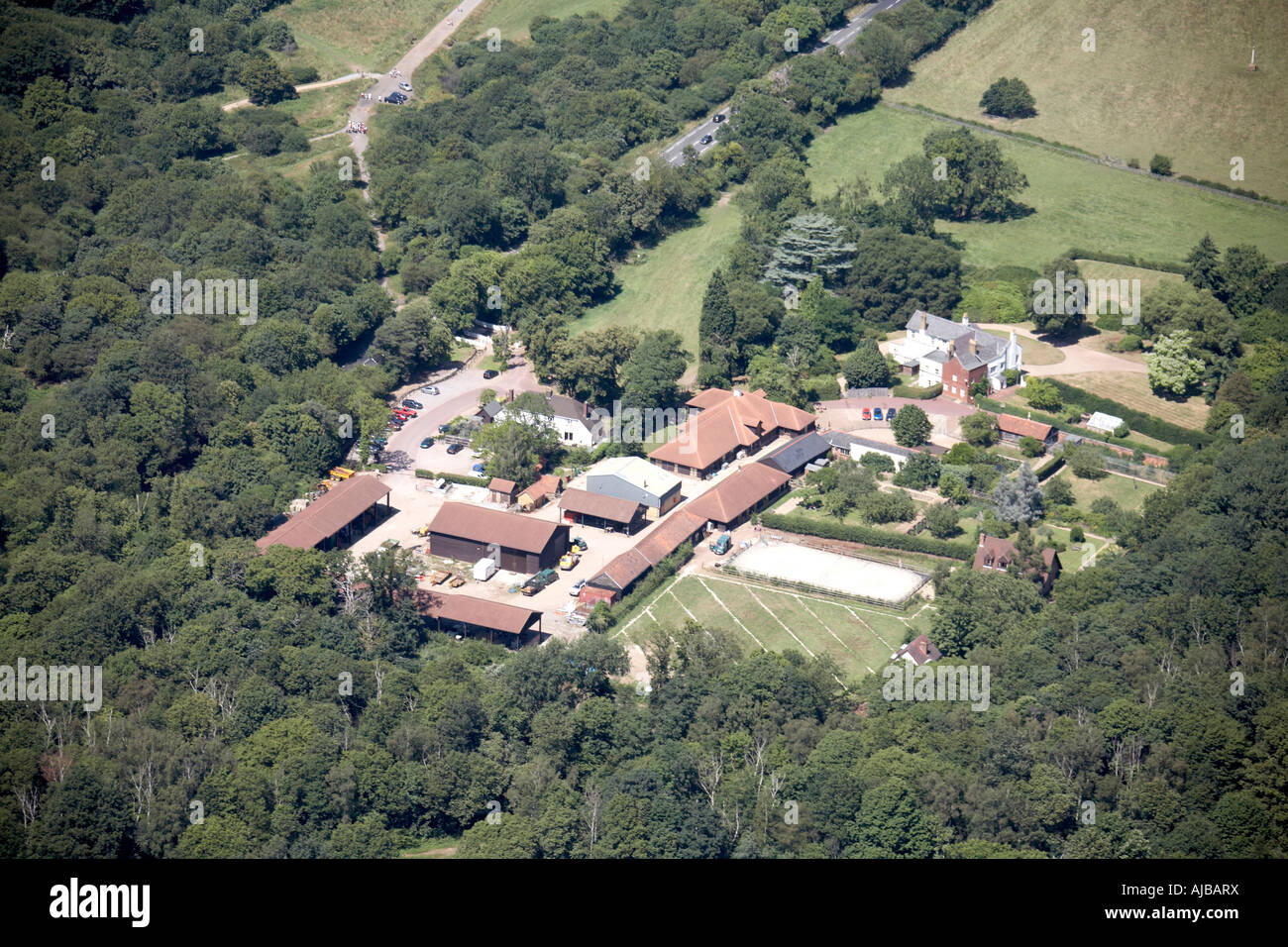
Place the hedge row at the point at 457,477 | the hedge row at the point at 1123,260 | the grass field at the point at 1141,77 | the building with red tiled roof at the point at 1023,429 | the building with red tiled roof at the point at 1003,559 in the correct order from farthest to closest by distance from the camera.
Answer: the grass field at the point at 1141,77
the hedge row at the point at 1123,260
the building with red tiled roof at the point at 1023,429
the hedge row at the point at 457,477
the building with red tiled roof at the point at 1003,559

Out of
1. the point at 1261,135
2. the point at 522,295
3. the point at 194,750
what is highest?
the point at 1261,135

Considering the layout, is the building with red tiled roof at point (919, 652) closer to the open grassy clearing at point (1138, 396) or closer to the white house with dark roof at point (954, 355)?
the white house with dark roof at point (954, 355)

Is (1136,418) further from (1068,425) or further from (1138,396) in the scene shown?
(1068,425)

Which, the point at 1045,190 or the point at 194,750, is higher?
the point at 1045,190

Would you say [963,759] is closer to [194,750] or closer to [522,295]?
[194,750]

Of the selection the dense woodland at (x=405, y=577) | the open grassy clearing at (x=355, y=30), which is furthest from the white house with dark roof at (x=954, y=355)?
the open grassy clearing at (x=355, y=30)

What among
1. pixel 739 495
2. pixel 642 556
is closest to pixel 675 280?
pixel 739 495

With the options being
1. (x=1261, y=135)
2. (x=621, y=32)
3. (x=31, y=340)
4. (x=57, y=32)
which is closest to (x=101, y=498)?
(x=31, y=340)
